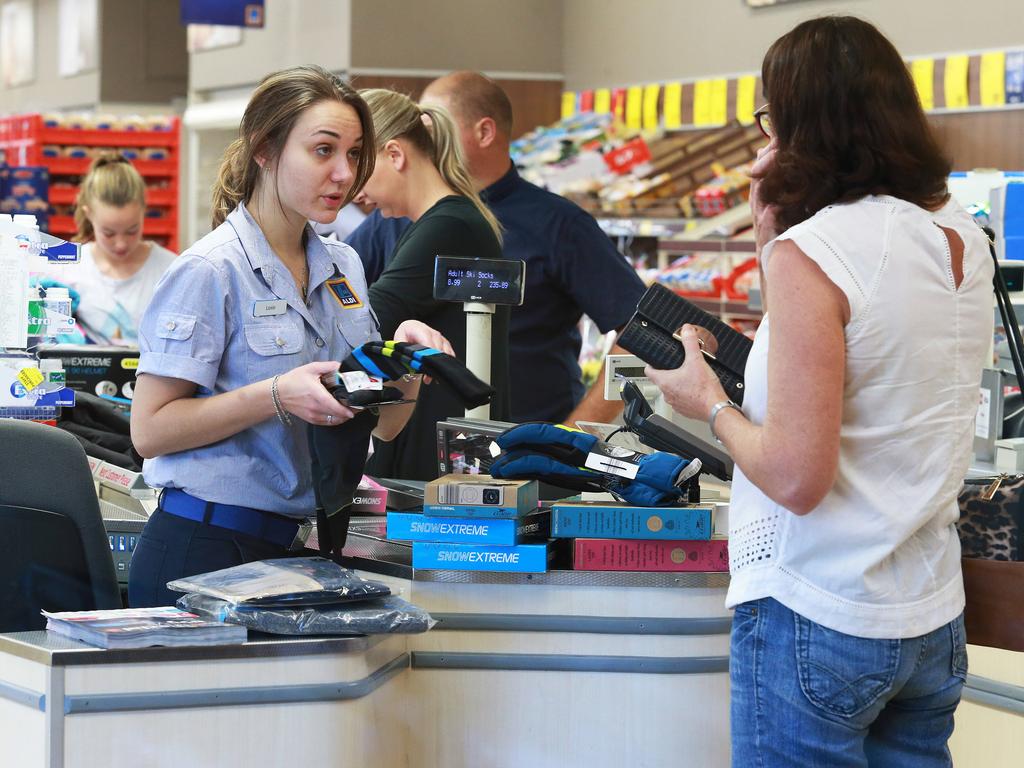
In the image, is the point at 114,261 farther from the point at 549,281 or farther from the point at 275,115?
the point at 275,115

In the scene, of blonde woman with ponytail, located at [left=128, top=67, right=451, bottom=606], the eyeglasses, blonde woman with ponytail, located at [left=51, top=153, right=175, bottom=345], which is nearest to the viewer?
the eyeglasses

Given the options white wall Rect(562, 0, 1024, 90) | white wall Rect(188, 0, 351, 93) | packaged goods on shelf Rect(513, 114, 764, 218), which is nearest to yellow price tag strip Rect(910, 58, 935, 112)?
white wall Rect(562, 0, 1024, 90)

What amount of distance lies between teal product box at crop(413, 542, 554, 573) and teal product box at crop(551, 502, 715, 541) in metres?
0.05

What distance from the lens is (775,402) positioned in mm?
1700

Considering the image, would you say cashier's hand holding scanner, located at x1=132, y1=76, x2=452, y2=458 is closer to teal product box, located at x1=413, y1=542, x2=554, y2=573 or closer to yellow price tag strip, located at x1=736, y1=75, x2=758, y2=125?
teal product box, located at x1=413, y1=542, x2=554, y2=573

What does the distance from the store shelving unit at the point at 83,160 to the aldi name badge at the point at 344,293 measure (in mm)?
7229

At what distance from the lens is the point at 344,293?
99.7 inches

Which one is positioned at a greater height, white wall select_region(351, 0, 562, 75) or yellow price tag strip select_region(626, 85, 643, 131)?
white wall select_region(351, 0, 562, 75)

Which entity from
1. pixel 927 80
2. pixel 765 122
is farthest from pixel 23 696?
pixel 927 80

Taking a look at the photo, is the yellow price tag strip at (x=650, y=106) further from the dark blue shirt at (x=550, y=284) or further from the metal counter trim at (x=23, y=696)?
the metal counter trim at (x=23, y=696)

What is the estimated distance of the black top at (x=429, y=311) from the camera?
10.1 ft

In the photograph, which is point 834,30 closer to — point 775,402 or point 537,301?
point 775,402

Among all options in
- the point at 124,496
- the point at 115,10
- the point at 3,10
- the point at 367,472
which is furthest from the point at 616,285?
the point at 3,10

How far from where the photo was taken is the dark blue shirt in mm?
3812
